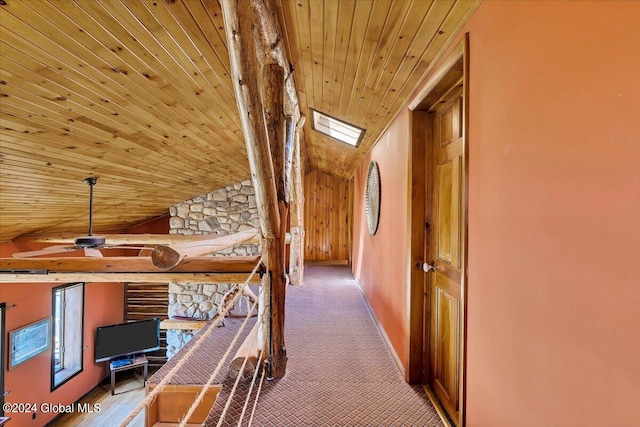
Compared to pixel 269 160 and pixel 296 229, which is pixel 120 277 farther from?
pixel 296 229

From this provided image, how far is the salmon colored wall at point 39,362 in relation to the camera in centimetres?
394

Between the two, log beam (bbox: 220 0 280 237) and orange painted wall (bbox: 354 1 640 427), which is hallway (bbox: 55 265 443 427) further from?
log beam (bbox: 220 0 280 237)

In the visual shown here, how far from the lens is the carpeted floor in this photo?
185 cm

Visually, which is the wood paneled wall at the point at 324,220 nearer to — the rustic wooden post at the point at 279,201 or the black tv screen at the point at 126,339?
the black tv screen at the point at 126,339

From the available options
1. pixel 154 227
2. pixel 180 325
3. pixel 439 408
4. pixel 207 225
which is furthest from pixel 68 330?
pixel 439 408

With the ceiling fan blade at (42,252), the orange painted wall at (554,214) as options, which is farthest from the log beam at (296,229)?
the orange painted wall at (554,214)

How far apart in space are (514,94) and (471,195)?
445mm

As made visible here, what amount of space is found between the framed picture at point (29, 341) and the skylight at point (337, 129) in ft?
14.9

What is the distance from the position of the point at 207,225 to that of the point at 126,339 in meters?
2.61

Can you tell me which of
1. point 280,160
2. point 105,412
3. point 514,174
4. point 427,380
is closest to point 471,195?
point 514,174

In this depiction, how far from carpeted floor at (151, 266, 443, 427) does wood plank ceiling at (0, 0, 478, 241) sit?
1910mm

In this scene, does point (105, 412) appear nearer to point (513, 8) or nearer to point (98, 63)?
point (98, 63)

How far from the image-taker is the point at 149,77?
194 centimetres

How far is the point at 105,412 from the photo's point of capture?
5.03 meters
